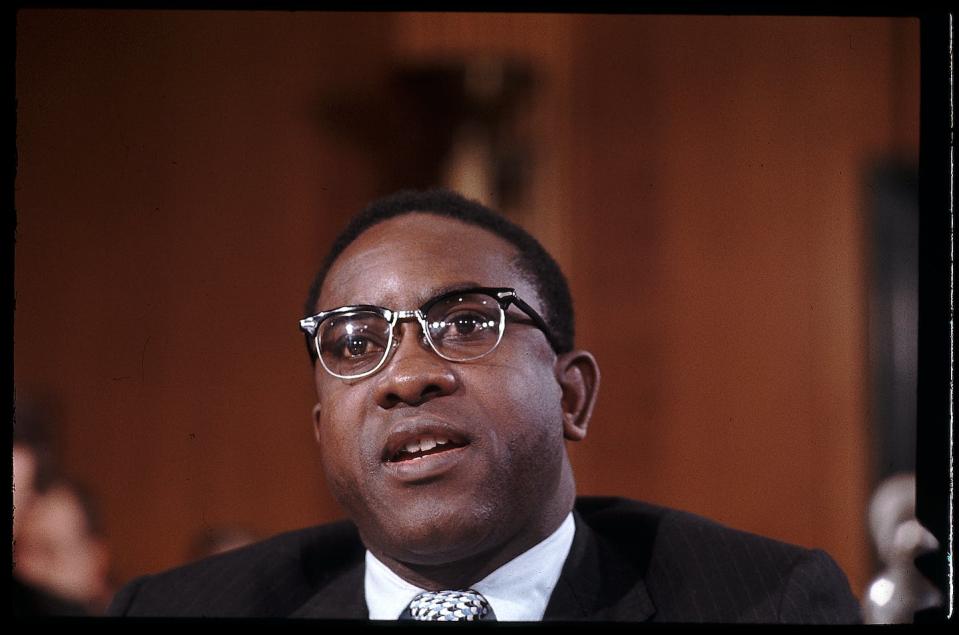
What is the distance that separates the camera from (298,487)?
1.97 metres

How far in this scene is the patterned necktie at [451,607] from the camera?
63.5 inches

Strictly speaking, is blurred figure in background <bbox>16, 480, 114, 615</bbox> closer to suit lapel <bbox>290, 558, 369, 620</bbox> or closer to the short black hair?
suit lapel <bbox>290, 558, 369, 620</bbox>

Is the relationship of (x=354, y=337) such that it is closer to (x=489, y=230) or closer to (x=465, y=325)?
(x=465, y=325)

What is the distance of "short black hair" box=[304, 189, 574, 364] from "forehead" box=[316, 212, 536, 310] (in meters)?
0.02

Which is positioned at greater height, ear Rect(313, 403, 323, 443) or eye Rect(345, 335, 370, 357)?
eye Rect(345, 335, 370, 357)

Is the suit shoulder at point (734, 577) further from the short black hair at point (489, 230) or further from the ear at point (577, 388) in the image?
the short black hair at point (489, 230)

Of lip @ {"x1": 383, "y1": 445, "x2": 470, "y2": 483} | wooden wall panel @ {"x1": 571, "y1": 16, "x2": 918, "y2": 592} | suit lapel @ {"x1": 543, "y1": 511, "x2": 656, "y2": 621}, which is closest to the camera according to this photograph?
lip @ {"x1": 383, "y1": 445, "x2": 470, "y2": 483}

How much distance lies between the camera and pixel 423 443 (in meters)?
1.57

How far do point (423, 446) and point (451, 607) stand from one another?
26cm

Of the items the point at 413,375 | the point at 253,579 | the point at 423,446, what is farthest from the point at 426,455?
the point at 253,579

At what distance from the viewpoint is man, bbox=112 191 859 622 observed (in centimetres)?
157

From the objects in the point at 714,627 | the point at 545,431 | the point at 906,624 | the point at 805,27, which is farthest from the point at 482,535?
the point at 805,27

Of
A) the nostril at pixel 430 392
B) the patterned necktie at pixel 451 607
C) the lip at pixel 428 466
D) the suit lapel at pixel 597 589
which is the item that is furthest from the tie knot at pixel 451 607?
the nostril at pixel 430 392

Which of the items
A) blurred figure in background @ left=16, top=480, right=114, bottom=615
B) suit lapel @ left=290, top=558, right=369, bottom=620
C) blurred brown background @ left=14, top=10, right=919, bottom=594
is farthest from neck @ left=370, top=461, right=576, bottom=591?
blurred figure in background @ left=16, top=480, right=114, bottom=615
